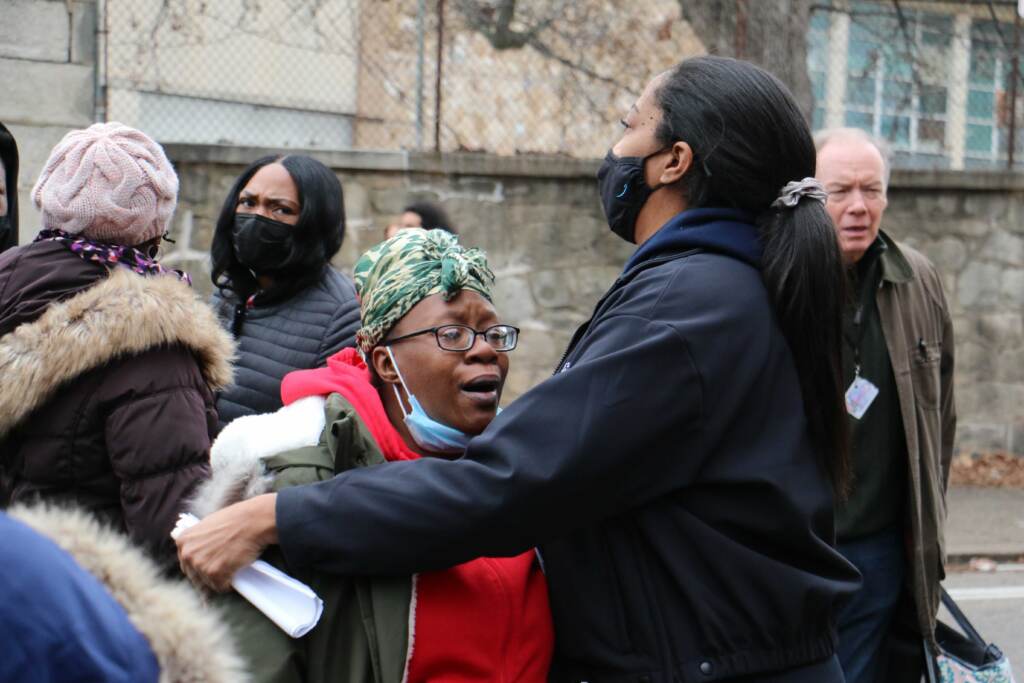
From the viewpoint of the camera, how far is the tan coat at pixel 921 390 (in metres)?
3.76

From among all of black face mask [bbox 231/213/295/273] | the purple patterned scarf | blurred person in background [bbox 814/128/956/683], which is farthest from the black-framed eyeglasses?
black face mask [bbox 231/213/295/273]

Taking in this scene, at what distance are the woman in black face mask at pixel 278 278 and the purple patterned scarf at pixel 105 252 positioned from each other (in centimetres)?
104

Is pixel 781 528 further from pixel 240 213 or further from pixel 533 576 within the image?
pixel 240 213

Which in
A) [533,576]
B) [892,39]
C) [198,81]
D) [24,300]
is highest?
[892,39]

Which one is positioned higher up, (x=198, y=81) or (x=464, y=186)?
(x=198, y=81)

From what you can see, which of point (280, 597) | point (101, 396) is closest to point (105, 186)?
point (101, 396)

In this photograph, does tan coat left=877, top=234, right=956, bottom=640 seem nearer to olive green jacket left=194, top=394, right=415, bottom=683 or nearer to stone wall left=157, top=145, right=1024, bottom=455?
olive green jacket left=194, top=394, right=415, bottom=683

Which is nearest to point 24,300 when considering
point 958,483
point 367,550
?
point 367,550

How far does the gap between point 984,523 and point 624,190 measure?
7221 mm

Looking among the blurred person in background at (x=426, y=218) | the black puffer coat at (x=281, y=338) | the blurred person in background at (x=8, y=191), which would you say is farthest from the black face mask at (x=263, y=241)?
the blurred person in background at (x=426, y=218)

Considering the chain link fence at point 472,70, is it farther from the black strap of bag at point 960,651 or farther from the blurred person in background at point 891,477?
the black strap of bag at point 960,651

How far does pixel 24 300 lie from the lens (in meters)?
2.93

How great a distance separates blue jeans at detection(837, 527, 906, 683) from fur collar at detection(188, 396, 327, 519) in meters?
1.99

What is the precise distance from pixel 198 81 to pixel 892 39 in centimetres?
630
